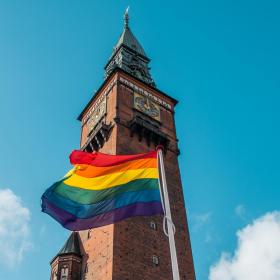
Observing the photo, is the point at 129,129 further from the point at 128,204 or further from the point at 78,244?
the point at 128,204

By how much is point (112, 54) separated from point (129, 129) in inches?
747

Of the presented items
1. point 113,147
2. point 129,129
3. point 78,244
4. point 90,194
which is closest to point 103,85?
point 129,129

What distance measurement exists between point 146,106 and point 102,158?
23591 mm

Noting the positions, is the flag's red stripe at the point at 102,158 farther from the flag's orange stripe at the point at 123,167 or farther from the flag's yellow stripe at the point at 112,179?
the flag's yellow stripe at the point at 112,179

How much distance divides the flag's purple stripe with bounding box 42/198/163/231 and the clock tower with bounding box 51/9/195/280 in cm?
1120

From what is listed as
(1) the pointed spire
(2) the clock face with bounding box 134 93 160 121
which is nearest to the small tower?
(2) the clock face with bounding box 134 93 160 121

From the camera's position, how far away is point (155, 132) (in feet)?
116

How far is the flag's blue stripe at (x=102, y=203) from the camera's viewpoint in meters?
13.9

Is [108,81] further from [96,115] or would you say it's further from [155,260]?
[155,260]

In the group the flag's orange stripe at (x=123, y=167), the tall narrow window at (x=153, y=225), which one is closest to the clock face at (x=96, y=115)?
the tall narrow window at (x=153, y=225)

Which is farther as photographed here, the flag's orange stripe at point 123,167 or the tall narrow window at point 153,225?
the tall narrow window at point 153,225

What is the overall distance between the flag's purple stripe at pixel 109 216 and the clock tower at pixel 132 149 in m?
11.2

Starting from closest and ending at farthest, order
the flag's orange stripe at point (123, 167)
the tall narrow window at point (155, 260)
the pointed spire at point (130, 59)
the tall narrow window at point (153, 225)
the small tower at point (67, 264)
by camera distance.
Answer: the flag's orange stripe at point (123, 167)
the tall narrow window at point (155, 260)
the small tower at point (67, 264)
the tall narrow window at point (153, 225)
the pointed spire at point (130, 59)

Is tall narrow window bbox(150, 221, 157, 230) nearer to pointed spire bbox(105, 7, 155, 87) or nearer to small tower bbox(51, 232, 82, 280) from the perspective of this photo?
small tower bbox(51, 232, 82, 280)
